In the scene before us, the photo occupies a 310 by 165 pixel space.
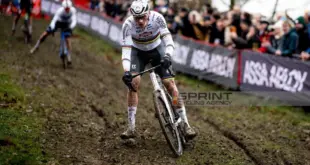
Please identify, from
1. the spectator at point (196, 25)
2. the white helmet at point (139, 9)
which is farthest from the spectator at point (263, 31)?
the white helmet at point (139, 9)

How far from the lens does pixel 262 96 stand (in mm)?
13625

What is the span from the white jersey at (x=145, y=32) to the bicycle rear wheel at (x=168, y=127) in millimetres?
1063

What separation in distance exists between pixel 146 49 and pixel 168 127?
5.11 ft

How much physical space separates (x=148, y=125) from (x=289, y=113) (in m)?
4.60

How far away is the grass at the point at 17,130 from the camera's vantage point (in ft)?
22.1

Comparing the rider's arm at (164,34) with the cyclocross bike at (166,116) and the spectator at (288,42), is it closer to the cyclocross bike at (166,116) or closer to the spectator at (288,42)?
the cyclocross bike at (166,116)

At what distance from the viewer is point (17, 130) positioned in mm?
8117

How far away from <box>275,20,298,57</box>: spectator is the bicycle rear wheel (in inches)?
266

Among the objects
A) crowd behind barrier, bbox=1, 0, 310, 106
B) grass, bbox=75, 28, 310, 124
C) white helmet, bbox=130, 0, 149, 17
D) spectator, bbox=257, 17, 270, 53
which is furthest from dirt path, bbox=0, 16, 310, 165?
spectator, bbox=257, 17, 270, 53

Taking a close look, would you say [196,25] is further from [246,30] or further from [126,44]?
[126,44]

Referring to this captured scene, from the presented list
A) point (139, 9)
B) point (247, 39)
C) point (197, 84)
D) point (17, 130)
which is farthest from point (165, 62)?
point (197, 84)

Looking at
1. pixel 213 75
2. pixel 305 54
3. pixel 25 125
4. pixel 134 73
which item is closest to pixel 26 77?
pixel 25 125

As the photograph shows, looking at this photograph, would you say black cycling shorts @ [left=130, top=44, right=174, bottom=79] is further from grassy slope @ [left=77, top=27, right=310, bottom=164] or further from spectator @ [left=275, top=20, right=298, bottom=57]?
spectator @ [left=275, top=20, right=298, bottom=57]

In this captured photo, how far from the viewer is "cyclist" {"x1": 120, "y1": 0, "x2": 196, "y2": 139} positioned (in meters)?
7.74
